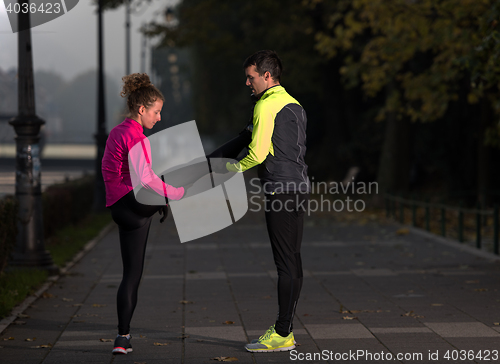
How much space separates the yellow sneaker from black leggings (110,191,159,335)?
91cm

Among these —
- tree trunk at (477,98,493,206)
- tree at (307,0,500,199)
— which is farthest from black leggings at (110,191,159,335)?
tree trunk at (477,98,493,206)

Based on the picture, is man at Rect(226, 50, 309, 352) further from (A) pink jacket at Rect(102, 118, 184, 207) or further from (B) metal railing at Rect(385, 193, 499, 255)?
(B) metal railing at Rect(385, 193, 499, 255)

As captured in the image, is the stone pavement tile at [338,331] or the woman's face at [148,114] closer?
the woman's face at [148,114]

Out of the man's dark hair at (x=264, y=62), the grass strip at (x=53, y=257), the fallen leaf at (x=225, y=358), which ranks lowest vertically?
the grass strip at (x=53, y=257)

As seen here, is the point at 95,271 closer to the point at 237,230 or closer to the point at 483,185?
the point at 237,230

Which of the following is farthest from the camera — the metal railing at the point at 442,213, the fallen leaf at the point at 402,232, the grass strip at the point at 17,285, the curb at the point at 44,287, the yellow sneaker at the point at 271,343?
the fallen leaf at the point at 402,232

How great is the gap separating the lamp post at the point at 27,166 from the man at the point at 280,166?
498cm

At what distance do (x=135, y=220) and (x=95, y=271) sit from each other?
200 inches

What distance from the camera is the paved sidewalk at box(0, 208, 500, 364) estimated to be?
516 centimetres

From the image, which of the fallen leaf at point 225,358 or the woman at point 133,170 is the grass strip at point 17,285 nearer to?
the woman at point 133,170

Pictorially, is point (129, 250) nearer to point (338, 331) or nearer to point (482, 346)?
point (338, 331)

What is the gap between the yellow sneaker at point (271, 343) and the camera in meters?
5.04

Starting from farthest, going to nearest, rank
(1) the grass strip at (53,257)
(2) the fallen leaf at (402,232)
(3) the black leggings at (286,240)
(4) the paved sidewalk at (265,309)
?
1. (2) the fallen leaf at (402,232)
2. (1) the grass strip at (53,257)
3. (4) the paved sidewalk at (265,309)
4. (3) the black leggings at (286,240)

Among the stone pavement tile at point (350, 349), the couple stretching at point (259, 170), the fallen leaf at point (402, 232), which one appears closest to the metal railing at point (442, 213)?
the fallen leaf at point (402, 232)
